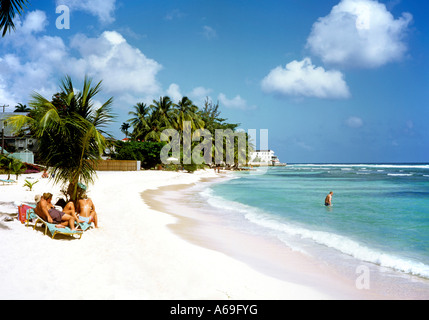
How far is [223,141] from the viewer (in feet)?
200

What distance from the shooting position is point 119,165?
36.1 m

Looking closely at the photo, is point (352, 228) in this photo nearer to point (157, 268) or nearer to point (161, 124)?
point (157, 268)

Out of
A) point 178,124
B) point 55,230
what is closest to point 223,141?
point 178,124

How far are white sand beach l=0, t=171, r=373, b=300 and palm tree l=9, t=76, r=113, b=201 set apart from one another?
A: 1.90 meters

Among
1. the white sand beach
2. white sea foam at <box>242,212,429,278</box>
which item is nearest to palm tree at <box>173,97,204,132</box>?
white sea foam at <box>242,212,429,278</box>

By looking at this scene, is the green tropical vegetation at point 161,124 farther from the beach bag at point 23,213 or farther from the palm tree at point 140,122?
the beach bag at point 23,213

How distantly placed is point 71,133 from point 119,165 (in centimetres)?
2871

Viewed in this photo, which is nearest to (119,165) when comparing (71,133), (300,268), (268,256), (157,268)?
(71,133)

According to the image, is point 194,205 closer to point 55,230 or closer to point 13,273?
point 55,230

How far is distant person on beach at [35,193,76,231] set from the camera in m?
6.72

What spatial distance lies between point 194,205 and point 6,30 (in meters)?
9.48

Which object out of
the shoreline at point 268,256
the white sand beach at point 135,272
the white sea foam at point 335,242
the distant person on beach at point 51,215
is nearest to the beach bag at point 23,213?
the white sand beach at point 135,272

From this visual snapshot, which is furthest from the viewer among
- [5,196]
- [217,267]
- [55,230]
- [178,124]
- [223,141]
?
[223,141]

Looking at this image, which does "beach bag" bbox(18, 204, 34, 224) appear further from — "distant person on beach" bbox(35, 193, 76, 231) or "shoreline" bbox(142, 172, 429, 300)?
"shoreline" bbox(142, 172, 429, 300)
